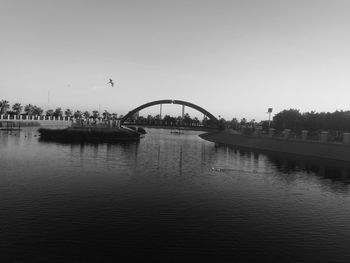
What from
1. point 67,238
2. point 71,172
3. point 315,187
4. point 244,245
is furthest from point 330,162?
point 67,238

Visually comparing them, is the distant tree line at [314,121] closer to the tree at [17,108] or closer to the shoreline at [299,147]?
the shoreline at [299,147]

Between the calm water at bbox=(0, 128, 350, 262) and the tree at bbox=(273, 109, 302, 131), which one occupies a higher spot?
the tree at bbox=(273, 109, 302, 131)

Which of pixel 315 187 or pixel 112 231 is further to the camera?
pixel 315 187

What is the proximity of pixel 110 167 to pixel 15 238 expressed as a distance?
24494 mm

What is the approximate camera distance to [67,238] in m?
16.2

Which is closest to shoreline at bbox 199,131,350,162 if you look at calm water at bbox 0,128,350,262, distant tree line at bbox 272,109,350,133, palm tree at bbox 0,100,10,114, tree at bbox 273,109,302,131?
calm water at bbox 0,128,350,262

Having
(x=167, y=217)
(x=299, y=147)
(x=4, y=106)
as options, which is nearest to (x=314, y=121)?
(x=299, y=147)

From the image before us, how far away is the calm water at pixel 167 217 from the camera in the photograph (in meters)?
15.2

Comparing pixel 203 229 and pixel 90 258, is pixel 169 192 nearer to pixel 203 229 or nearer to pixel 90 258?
pixel 203 229

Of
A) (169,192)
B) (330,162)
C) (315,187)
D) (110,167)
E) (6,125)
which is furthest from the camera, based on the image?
(6,125)

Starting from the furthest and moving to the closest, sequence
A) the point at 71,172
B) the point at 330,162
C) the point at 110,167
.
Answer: the point at 330,162, the point at 110,167, the point at 71,172

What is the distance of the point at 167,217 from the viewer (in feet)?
66.7

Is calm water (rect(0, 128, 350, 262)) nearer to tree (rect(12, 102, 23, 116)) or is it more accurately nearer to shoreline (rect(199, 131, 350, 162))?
shoreline (rect(199, 131, 350, 162))

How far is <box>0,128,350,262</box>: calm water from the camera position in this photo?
15.2 meters
